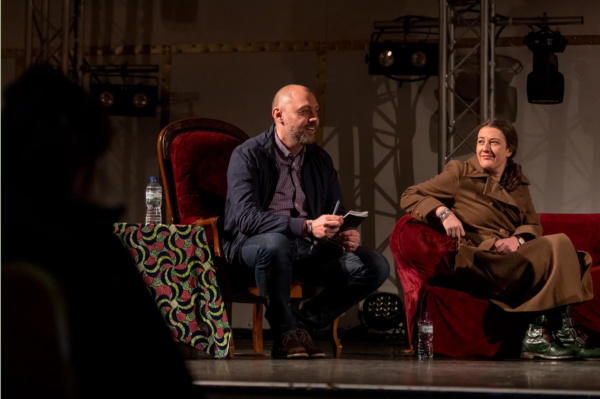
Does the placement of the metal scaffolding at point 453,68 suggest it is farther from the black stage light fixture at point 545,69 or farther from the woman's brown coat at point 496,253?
the woman's brown coat at point 496,253

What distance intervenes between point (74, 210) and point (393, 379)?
60.8 inches

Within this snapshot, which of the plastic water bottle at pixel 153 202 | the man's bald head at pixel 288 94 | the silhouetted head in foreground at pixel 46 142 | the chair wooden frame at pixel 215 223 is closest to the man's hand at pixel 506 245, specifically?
the chair wooden frame at pixel 215 223

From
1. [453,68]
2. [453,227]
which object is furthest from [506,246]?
[453,68]

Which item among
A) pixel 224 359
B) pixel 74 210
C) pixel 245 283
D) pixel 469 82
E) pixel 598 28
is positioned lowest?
pixel 224 359

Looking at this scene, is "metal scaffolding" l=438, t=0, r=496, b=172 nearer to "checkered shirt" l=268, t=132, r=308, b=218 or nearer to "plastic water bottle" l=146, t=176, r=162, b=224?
"checkered shirt" l=268, t=132, r=308, b=218

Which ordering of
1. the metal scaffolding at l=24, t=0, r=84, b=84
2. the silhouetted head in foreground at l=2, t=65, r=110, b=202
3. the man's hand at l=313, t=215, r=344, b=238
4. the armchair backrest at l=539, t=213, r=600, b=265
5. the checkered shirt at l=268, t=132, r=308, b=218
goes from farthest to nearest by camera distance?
the metal scaffolding at l=24, t=0, r=84, b=84, the armchair backrest at l=539, t=213, r=600, b=265, the checkered shirt at l=268, t=132, r=308, b=218, the man's hand at l=313, t=215, r=344, b=238, the silhouetted head in foreground at l=2, t=65, r=110, b=202

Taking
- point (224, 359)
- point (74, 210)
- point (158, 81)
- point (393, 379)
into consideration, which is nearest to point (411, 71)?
point (158, 81)

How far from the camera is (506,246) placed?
3.21 meters

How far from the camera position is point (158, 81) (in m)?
5.89

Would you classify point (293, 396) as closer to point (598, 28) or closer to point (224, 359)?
point (224, 359)

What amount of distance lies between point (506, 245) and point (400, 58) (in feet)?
7.94

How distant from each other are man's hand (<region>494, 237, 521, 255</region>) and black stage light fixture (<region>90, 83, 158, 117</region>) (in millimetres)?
3374

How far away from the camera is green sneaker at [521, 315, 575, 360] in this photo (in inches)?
118

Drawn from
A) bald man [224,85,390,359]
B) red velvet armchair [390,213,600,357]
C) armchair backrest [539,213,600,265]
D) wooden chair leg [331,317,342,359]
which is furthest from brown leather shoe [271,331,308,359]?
armchair backrest [539,213,600,265]
